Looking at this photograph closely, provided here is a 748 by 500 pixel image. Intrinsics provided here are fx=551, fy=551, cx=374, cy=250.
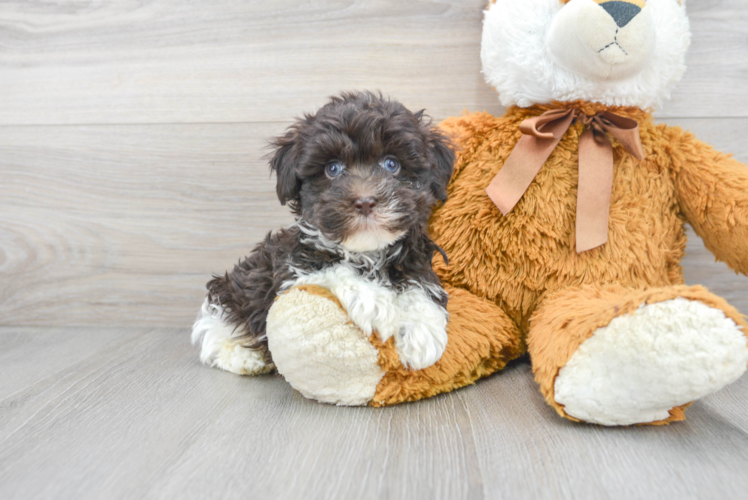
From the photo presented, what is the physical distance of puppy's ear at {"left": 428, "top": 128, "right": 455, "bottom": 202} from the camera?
1088 millimetres

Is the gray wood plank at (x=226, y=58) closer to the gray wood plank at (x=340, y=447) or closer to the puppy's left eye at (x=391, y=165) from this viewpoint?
the puppy's left eye at (x=391, y=165)

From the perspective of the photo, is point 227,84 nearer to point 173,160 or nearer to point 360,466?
point 173,160

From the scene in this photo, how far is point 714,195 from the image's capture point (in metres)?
1.20

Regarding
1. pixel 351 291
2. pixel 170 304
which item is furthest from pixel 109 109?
pixel 351 291

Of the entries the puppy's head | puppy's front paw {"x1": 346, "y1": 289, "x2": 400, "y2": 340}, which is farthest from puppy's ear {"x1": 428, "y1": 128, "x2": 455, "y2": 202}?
puppy's front paw {"x1": 346, "y1": 289, "x2": 400, "y2": 340}

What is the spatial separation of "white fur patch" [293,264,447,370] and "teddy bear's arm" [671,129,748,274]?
64 cm

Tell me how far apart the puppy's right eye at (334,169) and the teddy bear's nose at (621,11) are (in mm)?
618

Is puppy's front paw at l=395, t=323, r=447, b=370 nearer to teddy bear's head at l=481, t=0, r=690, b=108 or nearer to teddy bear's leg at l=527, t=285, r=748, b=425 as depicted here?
teddy bear's leg at l=527, t=285, r=748, b=425

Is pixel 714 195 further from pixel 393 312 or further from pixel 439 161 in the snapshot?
pixel 393 312

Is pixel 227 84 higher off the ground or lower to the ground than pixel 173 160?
higher

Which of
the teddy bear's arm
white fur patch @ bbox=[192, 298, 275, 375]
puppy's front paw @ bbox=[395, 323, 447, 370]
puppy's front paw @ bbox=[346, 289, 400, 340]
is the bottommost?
white fur patch @ bbox=[192, 298, 275, 375]

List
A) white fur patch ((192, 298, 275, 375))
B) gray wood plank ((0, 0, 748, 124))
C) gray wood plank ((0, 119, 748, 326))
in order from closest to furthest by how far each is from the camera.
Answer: white fur patch ((192, 298, 275, 375))
gray wood plank ((0, 0, 748, 124))
gray wood plank ((0, 119, 748, 326))

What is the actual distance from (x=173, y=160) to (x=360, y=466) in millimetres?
1175

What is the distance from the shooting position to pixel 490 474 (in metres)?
0.82
